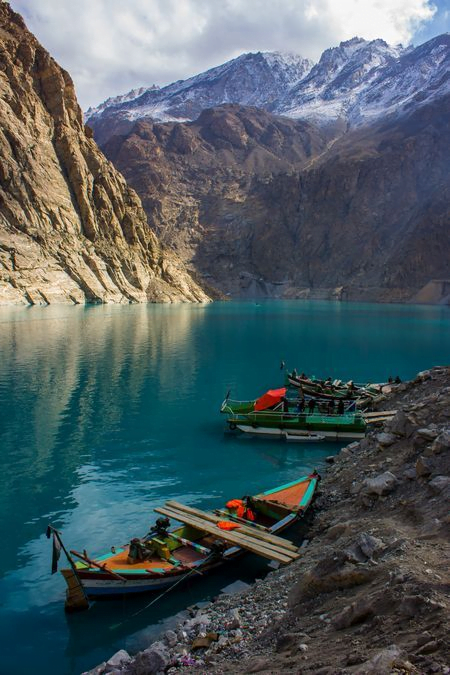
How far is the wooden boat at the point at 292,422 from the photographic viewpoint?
27.2 m

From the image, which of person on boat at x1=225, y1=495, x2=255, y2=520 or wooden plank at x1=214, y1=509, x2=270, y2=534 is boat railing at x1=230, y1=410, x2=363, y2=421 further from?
wooden plank at x1=214, y1=509, x2=270, y2=534

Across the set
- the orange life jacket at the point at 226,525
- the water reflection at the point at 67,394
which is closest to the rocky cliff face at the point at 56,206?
the water reflection at the point at 67,394

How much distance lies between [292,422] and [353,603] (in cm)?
1907

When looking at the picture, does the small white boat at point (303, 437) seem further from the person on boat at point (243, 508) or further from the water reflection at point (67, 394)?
the person on boat at point (243, 508)

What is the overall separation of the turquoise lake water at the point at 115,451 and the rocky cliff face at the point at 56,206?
45.5 metres

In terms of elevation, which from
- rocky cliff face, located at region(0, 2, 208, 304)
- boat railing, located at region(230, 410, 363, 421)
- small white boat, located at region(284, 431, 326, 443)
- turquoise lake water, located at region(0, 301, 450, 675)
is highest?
rocky cliff face, located at region(0, 2, 208, 304)

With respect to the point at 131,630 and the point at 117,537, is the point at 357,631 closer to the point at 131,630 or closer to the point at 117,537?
the point at 131,630

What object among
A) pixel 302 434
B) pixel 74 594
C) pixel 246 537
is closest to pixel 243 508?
pixel 246 537

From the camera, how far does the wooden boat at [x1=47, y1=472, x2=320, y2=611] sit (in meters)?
12.6

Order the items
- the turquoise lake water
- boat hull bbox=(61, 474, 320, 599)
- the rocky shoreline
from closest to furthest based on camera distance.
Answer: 1. the rocky shoreline
2. the turquoise lake water
3. boat hull bbox=(61, 474, 320, 599)

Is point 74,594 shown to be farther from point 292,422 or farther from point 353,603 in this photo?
point 292,422

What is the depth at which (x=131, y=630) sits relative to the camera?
471 inches

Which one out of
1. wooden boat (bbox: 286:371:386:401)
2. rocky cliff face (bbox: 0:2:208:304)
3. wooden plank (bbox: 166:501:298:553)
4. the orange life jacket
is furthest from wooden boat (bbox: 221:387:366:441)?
rocky cliff face (bbox: 0:2:208:304)

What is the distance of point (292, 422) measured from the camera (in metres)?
27.5
